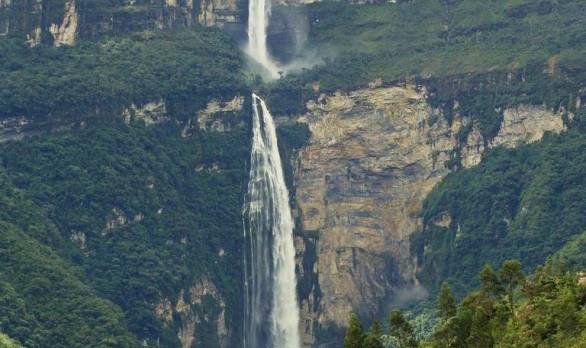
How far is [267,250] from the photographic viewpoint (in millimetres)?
149625

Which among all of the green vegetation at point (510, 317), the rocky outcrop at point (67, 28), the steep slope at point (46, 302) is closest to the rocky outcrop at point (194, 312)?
the steep slope at point (46, 302)

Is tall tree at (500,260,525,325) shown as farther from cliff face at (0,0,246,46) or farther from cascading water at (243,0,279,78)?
cascading water at (243,0,279,78)

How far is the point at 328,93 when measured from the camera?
151500 mm

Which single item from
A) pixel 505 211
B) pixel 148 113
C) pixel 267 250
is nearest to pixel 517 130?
pixel 505 211

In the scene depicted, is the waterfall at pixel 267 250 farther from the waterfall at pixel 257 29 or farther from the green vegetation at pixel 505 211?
the waterfall at pixel 257 29

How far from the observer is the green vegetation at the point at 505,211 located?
13738 cm

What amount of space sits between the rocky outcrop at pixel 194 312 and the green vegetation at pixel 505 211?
1255cm

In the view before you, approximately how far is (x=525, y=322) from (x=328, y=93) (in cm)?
5910

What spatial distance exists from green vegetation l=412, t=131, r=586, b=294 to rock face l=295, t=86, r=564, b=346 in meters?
1.58

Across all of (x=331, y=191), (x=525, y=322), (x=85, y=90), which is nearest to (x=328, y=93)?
(x=331, y=191)

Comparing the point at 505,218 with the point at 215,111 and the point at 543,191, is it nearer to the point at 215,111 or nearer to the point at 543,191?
the point at 543,191

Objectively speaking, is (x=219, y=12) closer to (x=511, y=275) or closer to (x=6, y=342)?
(x=6, y=342)

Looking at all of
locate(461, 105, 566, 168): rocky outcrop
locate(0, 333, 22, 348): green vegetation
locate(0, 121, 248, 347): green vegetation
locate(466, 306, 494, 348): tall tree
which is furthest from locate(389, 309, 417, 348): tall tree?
locate(461, 105, 566, 168): rocky outcrop

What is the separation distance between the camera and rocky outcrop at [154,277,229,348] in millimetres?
138375
